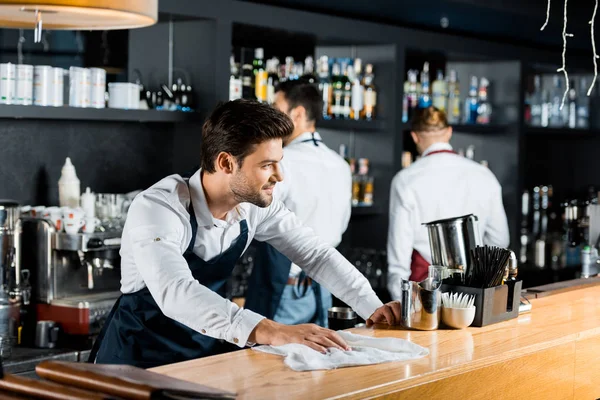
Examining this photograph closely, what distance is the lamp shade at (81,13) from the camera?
7.06 ft

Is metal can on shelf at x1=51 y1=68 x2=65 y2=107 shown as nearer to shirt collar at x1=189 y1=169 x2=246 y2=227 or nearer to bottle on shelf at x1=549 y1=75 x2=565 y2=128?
shirt collar at x1=189 y1=169 x2=246 y2=227

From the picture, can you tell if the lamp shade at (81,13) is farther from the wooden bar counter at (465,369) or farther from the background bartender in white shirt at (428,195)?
the background bartender in white shirt at (428,195)

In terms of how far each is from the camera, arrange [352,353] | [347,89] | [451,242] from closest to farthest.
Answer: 1. [352,353]
2. [451,242]
3. [347,89]

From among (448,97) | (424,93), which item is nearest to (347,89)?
(424,93)

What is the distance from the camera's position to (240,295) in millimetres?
4664

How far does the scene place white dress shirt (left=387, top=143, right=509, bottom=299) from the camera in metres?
4.62

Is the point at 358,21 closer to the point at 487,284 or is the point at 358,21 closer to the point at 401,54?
the point at 401,54

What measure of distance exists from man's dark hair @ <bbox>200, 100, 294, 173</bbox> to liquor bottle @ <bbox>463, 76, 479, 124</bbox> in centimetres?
384

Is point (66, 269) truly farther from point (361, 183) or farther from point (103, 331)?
point (361, 183)

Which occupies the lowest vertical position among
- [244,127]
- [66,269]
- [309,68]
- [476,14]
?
[66,269]

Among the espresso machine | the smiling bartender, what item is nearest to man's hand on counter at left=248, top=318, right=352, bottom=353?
the smiling bartender

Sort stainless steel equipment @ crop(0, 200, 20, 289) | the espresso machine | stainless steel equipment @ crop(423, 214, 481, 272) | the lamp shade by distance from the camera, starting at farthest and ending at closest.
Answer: the espresso machine
stainless steel equipment @ crop(0, 200, 20, 289)
stainless steel equipment @ crop(423, 214, 481, 272)
the lamp shade

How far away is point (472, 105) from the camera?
6.30 meters

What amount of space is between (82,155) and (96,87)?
51cm
